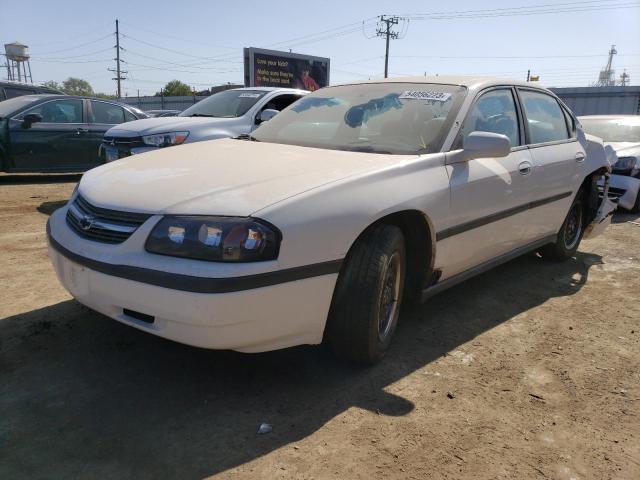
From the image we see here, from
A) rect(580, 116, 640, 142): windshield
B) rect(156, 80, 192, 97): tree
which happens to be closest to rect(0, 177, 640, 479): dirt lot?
rect(580, 116, 640, 142): windshield

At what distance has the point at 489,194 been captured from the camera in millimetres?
3352

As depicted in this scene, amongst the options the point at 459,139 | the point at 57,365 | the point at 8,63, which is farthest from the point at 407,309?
the point at 8,63

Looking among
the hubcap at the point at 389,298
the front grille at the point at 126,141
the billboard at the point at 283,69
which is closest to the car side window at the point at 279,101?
the front grille at the point at 126,141

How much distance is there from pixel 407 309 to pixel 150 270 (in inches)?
81.3

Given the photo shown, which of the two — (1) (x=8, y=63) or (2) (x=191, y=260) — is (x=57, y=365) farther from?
(1) (x=8, y=63)

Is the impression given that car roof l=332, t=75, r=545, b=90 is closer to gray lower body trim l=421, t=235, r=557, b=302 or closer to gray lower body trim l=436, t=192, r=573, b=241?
gray lower body trim l=436, t=192, r=573, b=241

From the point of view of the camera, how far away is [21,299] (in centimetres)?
353

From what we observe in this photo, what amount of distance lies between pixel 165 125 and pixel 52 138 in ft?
9.80

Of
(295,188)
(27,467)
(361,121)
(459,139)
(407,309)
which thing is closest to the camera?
(27,467)

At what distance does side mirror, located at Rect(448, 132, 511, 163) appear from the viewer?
10.1 ft

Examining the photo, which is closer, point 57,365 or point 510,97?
point 57,365

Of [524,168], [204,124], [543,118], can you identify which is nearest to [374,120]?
[524,168]

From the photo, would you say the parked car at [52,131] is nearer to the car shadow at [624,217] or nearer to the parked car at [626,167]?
the parked car at [626,167]

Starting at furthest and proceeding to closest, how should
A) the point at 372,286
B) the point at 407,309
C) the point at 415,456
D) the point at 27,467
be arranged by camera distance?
the point at 407,309 < the point at 372,286 < the point at 415,456 < the point at 27,467
